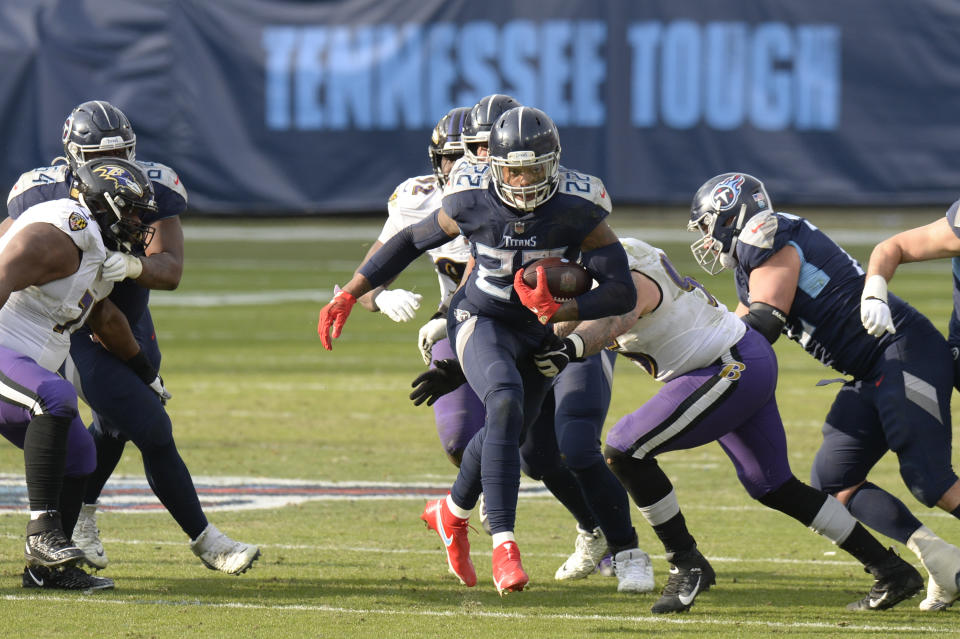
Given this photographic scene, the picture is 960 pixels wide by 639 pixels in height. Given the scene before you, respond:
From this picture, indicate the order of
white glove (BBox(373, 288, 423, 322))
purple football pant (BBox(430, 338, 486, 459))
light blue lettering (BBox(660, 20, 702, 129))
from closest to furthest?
purple football pant (BBox(430, 338, 486, 459)), white glove (BBox(373, 288, 423, 322)), light blue lettering (BBox(660, 20, 702, 129))

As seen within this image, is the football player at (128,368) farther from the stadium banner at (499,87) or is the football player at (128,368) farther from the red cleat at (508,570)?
the stadium banner at (499,87)

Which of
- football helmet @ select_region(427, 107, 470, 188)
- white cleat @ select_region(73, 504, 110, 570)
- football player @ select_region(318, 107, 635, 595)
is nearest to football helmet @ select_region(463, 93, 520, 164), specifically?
football helmet @ select_region(427, 107, 470, 188)

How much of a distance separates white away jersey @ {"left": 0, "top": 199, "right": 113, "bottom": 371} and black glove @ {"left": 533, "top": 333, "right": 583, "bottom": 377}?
157 cm

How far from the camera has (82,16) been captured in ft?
70.9

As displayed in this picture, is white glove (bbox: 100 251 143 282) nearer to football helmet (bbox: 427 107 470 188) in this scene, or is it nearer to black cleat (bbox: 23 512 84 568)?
black cleat (bbox: 23 512 84 568)

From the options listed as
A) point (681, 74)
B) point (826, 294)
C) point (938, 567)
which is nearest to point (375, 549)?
point (826, 294)

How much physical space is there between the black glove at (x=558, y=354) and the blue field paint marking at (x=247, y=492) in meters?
2.14

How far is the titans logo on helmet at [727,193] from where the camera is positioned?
17.0 ft

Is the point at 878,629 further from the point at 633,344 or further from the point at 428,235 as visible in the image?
the point at 428,235

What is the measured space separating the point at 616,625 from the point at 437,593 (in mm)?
758

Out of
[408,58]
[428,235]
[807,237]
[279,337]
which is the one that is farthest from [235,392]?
[408,58]

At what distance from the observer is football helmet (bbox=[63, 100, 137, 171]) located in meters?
5.87

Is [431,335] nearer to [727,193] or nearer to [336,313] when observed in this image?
[336,313]

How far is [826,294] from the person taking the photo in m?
5.05
